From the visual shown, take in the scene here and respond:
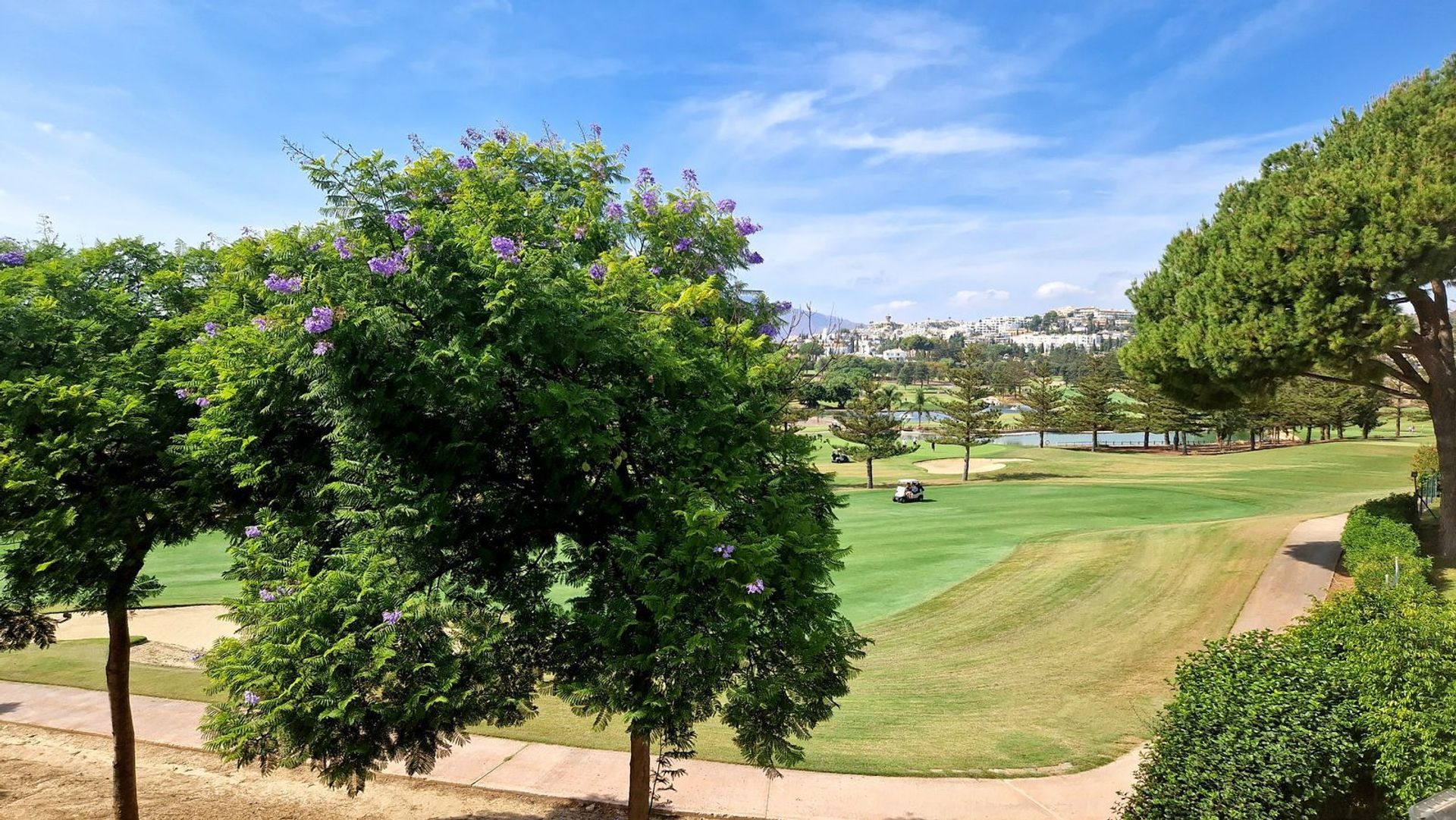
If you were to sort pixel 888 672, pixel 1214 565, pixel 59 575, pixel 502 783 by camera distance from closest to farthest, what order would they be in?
pixel 59 575, pixel 502 783, pixel 888 672, pixel 1214 565

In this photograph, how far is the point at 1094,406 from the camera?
211ft

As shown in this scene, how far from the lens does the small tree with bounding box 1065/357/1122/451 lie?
63.1 metres

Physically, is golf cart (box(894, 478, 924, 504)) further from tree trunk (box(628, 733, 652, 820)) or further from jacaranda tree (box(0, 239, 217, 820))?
jacaranda tree (box(0, 239, 217, 820))

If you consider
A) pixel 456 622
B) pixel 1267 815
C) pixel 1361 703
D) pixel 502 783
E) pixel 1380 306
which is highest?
pixel 1380 306

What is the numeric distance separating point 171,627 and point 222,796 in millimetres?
11112

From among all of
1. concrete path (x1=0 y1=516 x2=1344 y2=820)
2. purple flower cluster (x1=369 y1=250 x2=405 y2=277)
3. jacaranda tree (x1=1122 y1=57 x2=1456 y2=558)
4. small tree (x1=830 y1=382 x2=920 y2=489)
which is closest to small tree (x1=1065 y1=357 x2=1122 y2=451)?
small tree (x1=830 y1=382 x2=920 y2=489)

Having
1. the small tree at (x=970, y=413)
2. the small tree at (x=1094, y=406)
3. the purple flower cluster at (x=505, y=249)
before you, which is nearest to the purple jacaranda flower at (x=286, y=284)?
the purple flower cluster at (x=505, y=249)

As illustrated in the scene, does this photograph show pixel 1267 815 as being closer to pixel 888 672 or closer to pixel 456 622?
pixel 456 622

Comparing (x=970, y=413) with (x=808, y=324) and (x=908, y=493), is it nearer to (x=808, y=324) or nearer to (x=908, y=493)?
(x=908, y=493)

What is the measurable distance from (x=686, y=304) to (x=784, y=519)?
1.95 metres

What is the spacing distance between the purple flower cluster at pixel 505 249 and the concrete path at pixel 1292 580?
1494 centimetres

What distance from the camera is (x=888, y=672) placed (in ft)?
46.3

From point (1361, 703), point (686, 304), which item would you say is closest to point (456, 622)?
point (686, 304)

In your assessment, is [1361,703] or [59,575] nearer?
[1361,703]
